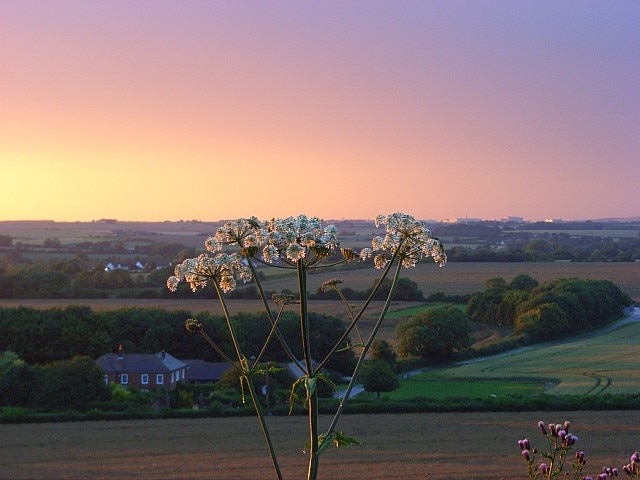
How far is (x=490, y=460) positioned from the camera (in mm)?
21000

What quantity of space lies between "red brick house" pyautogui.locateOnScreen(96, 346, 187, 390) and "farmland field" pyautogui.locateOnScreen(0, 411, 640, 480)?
26.9ft

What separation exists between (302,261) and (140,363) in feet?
119

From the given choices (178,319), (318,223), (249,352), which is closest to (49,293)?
(178,319)

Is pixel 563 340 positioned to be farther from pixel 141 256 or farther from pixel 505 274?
pixel 141 256

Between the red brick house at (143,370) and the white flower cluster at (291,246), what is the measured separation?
108ft

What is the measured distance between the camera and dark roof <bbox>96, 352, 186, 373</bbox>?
124 feet

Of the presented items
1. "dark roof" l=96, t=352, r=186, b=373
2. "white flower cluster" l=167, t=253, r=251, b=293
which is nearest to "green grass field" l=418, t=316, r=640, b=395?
"dark roof" l=96, t=352, r=186, b=373

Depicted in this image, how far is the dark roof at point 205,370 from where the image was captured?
1538 inches

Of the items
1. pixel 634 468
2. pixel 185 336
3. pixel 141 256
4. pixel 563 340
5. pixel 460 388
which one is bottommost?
pixel 563 340

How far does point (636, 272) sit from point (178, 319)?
43179mm

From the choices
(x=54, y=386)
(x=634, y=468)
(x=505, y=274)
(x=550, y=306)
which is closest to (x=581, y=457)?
(x=634, y=468)

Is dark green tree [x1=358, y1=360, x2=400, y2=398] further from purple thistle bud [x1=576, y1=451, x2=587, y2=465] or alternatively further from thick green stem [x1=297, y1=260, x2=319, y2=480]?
thick green stem [x1=297, y1=260, x2=319, y2=480]

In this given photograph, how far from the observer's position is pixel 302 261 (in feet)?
11.6

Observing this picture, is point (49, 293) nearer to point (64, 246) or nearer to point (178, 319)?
point (178, 319)
